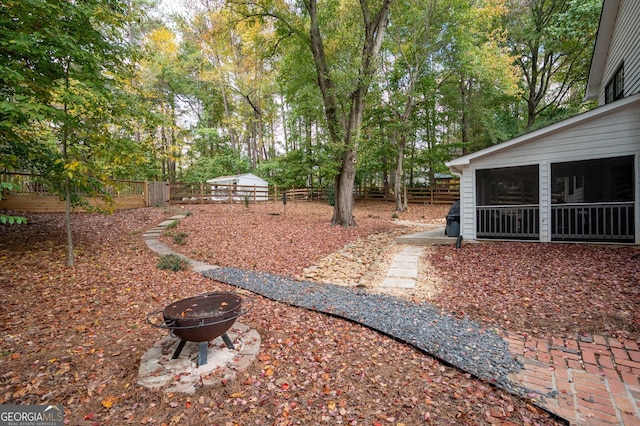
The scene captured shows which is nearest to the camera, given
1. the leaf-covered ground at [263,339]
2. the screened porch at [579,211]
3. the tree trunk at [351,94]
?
the leaf-covered ground at [263,339]

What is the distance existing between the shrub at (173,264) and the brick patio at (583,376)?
5.73 meters

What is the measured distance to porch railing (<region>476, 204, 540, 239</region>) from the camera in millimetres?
7672

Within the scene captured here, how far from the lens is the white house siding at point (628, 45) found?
21.9 ft

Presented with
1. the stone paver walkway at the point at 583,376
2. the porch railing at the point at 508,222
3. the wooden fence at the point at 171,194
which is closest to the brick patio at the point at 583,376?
the stone paver walkway at the point at 583,376

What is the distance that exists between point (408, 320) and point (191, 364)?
2665 millimetres

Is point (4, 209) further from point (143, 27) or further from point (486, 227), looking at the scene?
point (143, 27)

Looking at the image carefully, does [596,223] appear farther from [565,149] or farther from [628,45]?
[628,45]

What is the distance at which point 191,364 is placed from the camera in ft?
9.42

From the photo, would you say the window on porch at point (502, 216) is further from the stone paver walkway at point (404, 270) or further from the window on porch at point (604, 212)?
the stone paver walkway at point (404, 270)

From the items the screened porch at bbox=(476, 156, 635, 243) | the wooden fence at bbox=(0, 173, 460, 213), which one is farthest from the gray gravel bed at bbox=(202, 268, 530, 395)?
the screened porch at bbox=(476, 156, 635, 243)

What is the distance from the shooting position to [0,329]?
3.50m

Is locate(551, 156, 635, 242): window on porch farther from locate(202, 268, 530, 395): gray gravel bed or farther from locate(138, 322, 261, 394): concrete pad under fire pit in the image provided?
locate(138, 322, 261, 394): concrete pad under fire pit

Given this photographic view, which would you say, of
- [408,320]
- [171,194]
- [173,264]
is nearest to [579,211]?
[408,320]

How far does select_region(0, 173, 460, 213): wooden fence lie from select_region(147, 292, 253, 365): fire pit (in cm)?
392
